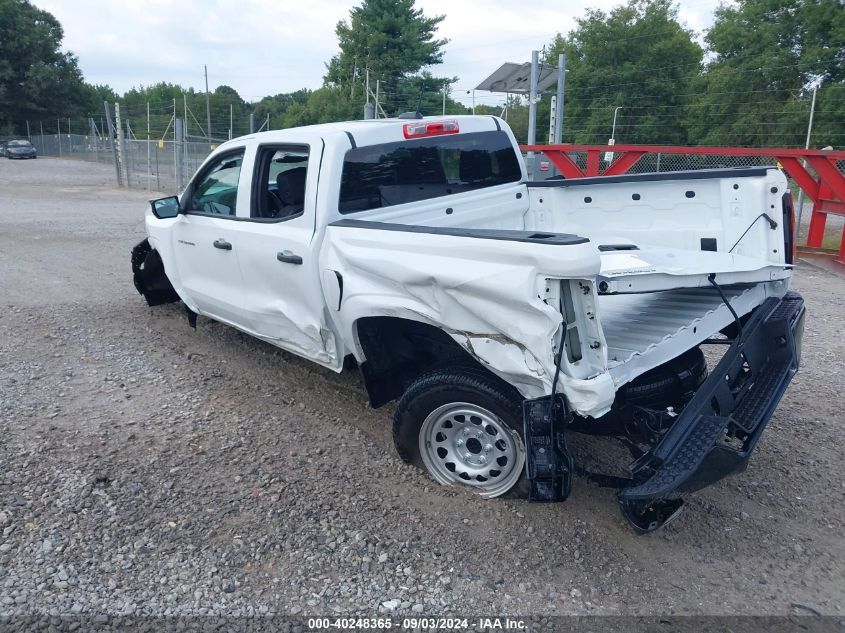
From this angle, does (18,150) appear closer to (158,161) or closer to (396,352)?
(158,161)

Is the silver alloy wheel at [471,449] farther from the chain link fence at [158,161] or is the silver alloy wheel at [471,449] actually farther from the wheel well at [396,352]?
the chain link fence at [158,161]

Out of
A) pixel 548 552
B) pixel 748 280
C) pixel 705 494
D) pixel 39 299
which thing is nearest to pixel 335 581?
pixel 548 552

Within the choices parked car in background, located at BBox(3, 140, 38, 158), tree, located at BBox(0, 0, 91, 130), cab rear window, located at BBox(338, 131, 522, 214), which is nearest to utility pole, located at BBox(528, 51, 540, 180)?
cab rear window, located at BBox(338, 131, 522, 214)

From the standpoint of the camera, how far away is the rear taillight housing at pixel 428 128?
15.6 ft

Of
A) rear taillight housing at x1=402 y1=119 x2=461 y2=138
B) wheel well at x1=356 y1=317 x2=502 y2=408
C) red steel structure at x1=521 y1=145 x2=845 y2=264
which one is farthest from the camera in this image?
red steel structure at x1=521 y1=145 x2=845 y2=264

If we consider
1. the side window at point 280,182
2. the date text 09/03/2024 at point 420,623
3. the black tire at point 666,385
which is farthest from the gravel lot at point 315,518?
the side window at point 280,182

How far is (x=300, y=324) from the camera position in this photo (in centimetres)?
460

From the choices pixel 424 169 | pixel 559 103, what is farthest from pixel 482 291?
pixel 559 103

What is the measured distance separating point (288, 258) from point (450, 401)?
1473 mm

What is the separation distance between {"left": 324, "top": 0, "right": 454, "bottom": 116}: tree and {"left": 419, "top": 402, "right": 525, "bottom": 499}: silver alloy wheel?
120ft

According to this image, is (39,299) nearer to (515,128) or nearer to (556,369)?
(556,369)

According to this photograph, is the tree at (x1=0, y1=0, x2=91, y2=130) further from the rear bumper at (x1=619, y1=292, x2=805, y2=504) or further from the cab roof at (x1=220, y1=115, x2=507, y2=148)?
the rear bumper at (x1=619, y1=292, x2=805, y2=504)

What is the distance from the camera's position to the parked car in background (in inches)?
1692

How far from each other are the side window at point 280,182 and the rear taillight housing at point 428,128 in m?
0.69
